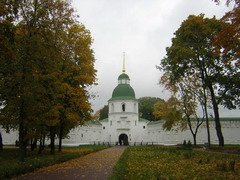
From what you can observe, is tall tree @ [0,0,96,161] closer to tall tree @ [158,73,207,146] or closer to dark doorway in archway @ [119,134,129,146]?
tall tree @ [158,73,207,146]

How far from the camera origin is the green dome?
58.6 m

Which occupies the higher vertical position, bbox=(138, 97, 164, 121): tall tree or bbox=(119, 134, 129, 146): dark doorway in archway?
bbox=(138, 97, 164, 121): tall tree

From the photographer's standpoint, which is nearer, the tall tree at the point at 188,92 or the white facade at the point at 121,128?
the tall tree at the point at 188,92

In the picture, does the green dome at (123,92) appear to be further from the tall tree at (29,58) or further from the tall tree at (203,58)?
the tall tree at (29,58)

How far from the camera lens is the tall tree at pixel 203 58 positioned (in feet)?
75.4

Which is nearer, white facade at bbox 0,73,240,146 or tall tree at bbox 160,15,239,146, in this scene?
tall tree at bbox 160,15,239,146

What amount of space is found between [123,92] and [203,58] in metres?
36.1

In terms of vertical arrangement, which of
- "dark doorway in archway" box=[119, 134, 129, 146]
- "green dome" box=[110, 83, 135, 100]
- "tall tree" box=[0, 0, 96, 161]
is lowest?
"dark doorway in archway" box=[119, 134, 129, 146]

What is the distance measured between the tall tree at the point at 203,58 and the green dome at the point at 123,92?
3391cm

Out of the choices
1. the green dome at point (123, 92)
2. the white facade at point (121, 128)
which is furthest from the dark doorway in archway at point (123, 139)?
the green dome at point (123, 92)

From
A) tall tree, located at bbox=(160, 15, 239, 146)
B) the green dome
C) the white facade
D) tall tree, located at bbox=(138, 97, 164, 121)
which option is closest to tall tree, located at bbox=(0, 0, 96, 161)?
tall tree, located at bbox=(160, 15, 239, 146)

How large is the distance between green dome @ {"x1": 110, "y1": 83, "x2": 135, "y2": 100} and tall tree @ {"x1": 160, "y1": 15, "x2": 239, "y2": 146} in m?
33.9

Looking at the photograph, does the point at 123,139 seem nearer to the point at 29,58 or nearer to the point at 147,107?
the point at 147,107

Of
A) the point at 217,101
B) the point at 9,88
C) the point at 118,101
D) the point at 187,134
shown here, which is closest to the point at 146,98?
the point at 118,101
